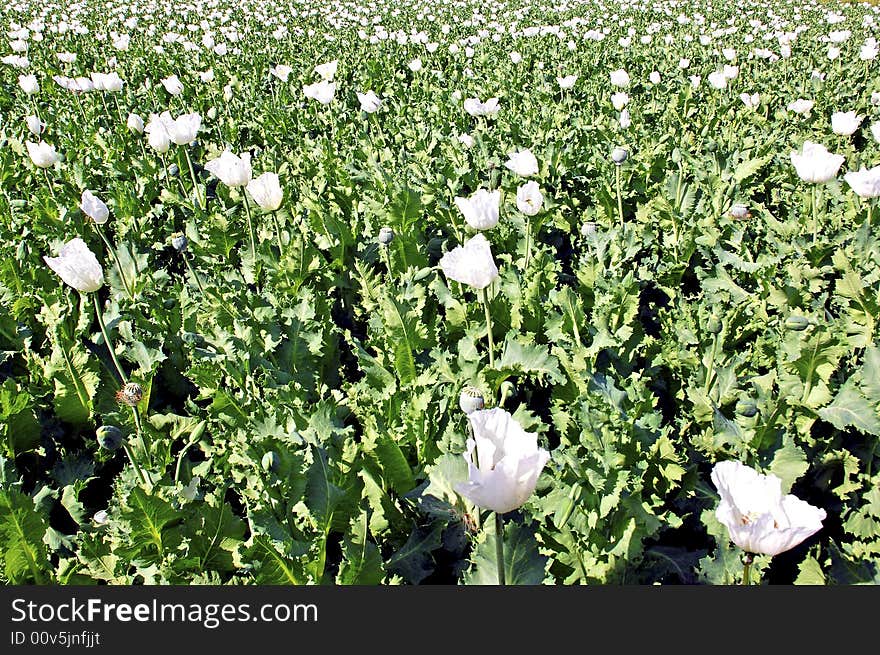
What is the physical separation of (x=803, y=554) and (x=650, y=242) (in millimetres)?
2039

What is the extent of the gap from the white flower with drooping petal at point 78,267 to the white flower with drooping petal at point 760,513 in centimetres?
221

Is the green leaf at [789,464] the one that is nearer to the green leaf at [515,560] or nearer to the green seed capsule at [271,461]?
the green leaf at [515,560]

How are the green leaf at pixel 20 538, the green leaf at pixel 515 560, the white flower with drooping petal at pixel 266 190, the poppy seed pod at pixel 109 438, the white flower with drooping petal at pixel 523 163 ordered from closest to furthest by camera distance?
the green leaf at pixel 515 560, the green leaf at pixel 20 538, the poppy seed pod at pixel 109 438, the white flower with drooping petal at pixel 266 190, the white flower with drooping petal at pixel 523 163

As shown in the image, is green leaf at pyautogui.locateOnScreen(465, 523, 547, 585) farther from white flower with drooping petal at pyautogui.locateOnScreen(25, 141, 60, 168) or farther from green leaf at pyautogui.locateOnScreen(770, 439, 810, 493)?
white flower with drooping petal at pyautogui.locateOnScreen(25, 141, 60, 168)

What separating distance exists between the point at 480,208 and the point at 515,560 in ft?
5.50

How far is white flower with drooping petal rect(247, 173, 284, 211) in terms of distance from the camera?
351 cm

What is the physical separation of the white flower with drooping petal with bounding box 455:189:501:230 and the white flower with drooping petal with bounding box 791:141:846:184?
1.56 m

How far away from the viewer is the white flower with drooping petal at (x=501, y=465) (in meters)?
1.40

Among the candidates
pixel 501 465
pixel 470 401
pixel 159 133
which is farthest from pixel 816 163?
pixel 159 133

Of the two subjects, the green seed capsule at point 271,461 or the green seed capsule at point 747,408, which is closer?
the green seed capsule at point 271,461

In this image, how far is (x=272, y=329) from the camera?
10.0 feet

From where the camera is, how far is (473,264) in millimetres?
2512

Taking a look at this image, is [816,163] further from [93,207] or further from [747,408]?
[93,207]

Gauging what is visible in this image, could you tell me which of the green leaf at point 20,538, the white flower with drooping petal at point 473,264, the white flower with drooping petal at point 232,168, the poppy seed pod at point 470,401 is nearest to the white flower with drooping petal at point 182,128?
the white flower with drooping petal at point 232,168
